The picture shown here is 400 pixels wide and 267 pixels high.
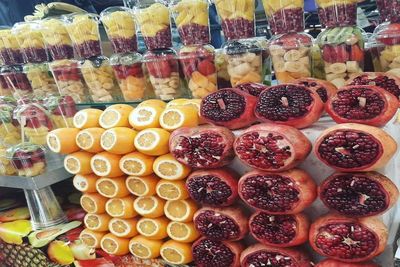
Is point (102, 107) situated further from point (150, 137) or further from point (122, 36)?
point (150, 137)

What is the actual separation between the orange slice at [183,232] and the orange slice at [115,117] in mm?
397

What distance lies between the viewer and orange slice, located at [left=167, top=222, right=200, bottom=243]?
1.28 meters

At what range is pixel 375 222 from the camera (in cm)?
94

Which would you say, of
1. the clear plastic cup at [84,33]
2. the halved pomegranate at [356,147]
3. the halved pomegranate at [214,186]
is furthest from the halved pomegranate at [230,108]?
the clear plastic cup at [84,33]

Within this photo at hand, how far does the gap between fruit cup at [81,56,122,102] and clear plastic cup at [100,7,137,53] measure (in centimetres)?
10

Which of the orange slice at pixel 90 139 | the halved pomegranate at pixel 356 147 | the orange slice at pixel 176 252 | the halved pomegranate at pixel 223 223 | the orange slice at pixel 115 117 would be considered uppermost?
the orange slice at pixel 115 117

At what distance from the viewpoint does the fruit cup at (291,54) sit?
1.23 meters

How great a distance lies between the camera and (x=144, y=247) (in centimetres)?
137

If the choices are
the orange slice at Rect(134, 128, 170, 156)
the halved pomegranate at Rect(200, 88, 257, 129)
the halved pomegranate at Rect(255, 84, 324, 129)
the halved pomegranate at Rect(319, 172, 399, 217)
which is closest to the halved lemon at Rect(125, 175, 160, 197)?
the orange slice at Rect(134, 128, 170, 156)

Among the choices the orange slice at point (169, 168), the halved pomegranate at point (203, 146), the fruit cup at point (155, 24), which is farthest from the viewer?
the fruit cup at point (155, 24)

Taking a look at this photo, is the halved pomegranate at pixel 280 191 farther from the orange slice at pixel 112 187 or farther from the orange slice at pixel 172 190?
the orange slice at pixel 112 187

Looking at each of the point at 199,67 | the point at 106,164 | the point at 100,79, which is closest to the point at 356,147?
the point at 199,67

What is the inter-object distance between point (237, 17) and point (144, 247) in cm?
88

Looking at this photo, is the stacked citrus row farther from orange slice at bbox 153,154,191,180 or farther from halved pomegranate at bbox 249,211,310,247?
halved pomegranate at bbox 249,211,310,247
